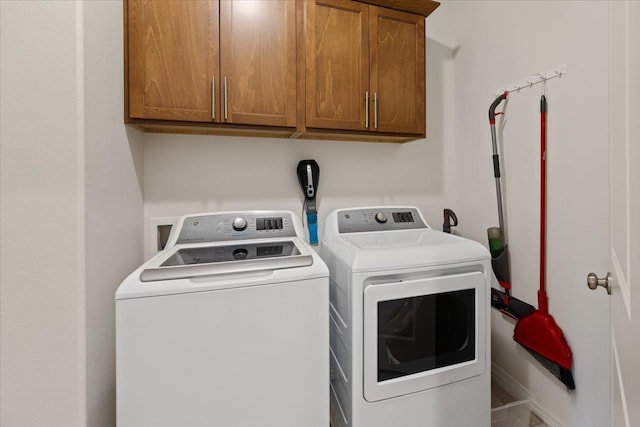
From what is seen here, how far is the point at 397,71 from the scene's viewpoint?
1.73 metres

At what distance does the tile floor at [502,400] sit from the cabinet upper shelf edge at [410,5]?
2358 millimetres

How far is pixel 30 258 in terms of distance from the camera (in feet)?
2.87

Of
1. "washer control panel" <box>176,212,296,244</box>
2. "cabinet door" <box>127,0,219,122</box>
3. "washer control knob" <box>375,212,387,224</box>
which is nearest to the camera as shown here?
"cabinet door" <box>127,0,219,122</box>

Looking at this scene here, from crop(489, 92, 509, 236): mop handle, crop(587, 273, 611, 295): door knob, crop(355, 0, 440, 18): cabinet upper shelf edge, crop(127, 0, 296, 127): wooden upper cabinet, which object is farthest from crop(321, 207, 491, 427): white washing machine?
crop(355, 0, 440, 18): cabinet upper shelf edge

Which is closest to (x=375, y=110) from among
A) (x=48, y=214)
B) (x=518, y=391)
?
(x=48, y=214)

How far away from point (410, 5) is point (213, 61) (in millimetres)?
1201

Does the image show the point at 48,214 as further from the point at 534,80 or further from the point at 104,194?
the point at 534,80

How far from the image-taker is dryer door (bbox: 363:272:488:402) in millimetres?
1193

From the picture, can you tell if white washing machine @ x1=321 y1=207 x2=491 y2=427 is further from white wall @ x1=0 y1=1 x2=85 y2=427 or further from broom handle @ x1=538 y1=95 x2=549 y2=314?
white wall @ x1=0 y1=1 x2=85 y2=427

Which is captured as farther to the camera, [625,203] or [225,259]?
[225,259]

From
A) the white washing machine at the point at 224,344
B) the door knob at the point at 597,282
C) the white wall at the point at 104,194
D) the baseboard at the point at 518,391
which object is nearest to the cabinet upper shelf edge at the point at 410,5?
the white wall at the point at 104,194

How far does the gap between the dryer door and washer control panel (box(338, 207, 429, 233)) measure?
1.91 feet

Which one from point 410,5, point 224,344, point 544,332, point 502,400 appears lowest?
point 502,400

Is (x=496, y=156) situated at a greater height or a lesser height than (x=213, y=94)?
lesser
